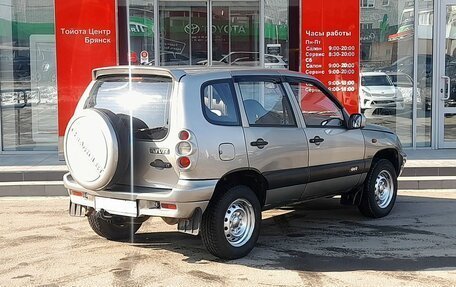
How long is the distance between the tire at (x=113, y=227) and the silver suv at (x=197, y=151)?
11 mm

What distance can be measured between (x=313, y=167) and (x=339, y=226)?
41.3 inches

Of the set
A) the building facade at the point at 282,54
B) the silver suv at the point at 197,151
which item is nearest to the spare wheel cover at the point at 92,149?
the silver suv at the point at 197,151

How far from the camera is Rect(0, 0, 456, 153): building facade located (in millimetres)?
11820

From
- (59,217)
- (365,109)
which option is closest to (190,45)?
(365,109)

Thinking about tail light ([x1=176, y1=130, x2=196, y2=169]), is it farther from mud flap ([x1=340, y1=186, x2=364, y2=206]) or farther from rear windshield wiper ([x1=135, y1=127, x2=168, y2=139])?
mud flap ([x1=340, y1=186, x2=364, y2=206])

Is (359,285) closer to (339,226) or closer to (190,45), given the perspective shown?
(339,226)

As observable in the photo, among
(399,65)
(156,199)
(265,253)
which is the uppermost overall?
(399,65)

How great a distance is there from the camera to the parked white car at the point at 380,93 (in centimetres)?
1198

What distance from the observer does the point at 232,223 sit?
5781 millimetres

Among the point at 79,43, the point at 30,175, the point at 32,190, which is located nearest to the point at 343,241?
the point at 32,190

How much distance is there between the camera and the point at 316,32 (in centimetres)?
1138

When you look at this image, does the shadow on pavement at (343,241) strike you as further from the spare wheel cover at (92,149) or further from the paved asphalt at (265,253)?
the spare wheel cover at (92,149)

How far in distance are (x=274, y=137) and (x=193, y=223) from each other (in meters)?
1.25

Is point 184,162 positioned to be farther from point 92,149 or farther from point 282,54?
point 282,54
